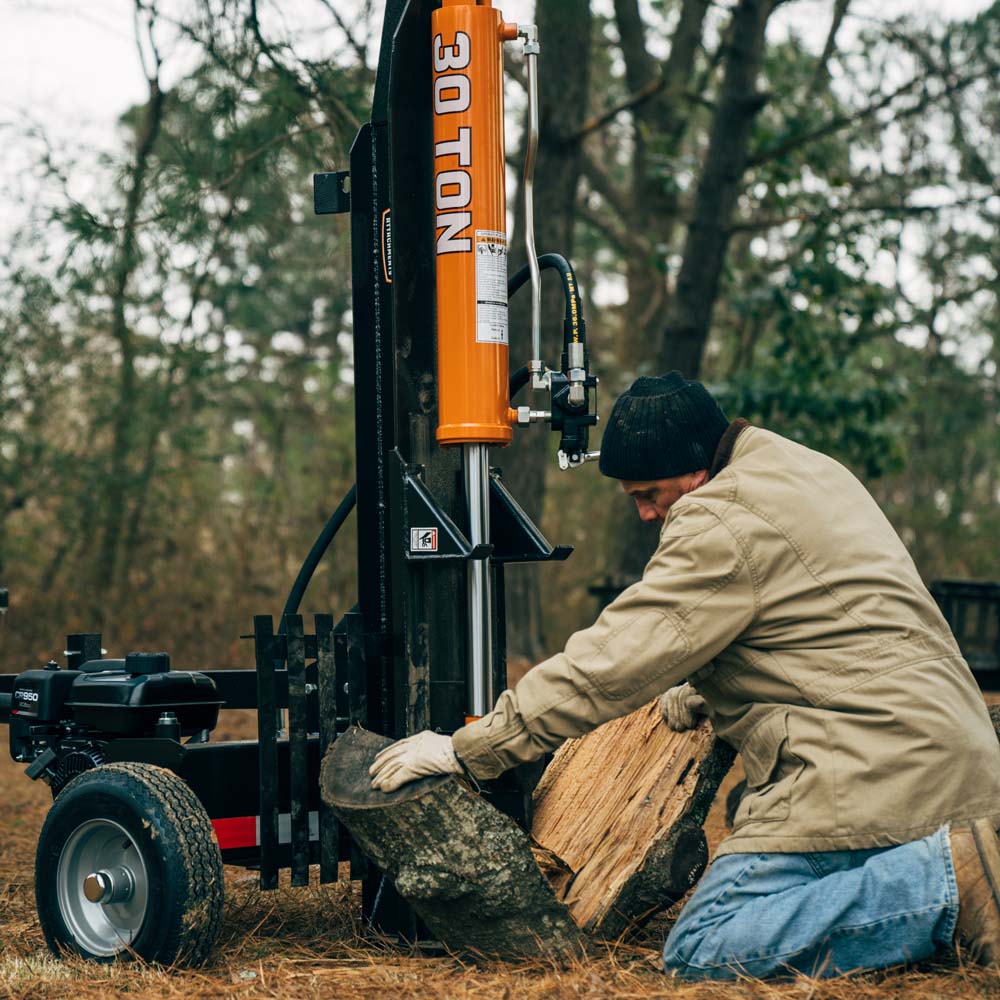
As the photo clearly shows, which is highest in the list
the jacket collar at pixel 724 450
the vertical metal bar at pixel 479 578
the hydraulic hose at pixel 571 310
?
the hydraulic hose at pixel 571 310

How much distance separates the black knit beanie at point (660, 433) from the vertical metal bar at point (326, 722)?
933mm

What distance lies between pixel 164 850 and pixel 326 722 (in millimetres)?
566

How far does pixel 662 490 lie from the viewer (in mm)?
3480

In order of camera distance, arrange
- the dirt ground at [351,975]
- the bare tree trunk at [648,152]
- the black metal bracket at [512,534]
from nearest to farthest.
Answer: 1. the dirt ground at [351,975]
2. the black metal bracket at [512,534]
3. the bare tree trunk at [648,152]

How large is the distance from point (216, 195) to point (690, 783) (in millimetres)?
5026

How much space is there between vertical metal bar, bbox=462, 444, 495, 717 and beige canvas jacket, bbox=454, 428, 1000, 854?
465 millimetres

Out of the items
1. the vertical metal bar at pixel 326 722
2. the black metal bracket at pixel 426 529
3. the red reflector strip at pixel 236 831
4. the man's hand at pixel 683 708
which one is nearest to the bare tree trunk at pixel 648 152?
the man's hand at pixel 683 708

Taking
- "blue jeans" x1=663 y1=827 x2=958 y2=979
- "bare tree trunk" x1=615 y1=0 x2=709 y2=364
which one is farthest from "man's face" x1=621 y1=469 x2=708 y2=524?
"bare tree trunk" x1=615 y1=0 x2=709 y2=364

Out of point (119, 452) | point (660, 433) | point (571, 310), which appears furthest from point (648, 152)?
point (660, 433)

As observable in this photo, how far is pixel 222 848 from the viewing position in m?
3.67

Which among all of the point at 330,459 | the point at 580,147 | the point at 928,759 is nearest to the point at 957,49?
the point at 580,147

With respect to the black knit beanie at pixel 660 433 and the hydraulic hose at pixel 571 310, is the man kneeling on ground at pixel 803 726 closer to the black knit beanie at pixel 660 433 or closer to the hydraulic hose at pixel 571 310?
the black knit beanie at pixel 660 433

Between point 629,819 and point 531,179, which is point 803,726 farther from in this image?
Answer: point 531,179

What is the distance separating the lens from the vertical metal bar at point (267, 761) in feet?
11.9
